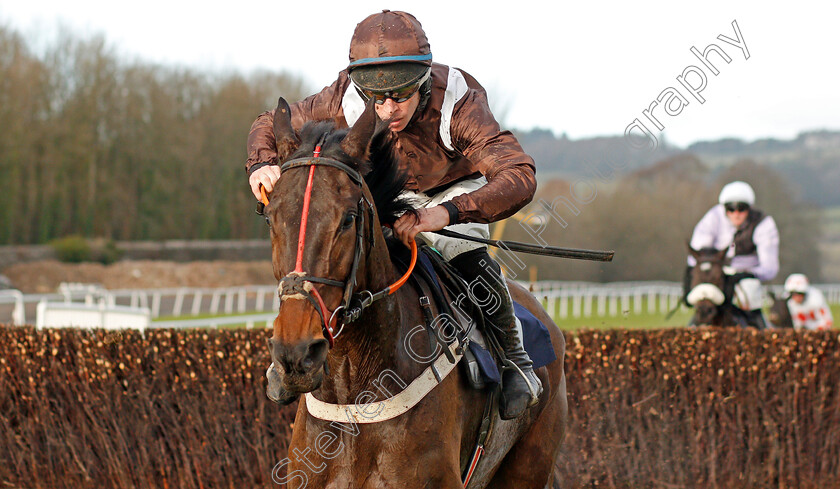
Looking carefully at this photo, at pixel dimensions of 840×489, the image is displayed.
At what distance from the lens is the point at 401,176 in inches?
107

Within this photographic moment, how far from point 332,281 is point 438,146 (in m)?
1.10

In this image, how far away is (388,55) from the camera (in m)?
2.80

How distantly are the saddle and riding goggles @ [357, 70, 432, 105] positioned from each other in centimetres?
50

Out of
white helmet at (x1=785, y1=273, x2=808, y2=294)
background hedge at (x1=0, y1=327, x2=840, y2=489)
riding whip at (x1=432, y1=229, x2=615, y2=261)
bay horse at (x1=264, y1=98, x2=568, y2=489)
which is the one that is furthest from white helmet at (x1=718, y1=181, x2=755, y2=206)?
bay horse at (x1=264, y1=98, x2=568, y2=489)

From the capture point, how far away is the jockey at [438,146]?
265cm

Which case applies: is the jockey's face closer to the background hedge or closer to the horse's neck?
the horse's neck

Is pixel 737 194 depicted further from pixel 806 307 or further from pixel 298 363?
pixel 298 363

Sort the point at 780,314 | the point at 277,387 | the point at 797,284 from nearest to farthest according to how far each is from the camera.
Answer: the point at 277,387
the point at 780,314
the point at 797,284

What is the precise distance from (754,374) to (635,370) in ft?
2.56

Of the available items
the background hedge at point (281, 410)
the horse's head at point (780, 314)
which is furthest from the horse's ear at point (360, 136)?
the horse's head at point (780, 314)

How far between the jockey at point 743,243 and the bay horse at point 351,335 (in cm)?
552

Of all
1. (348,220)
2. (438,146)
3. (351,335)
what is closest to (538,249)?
(438,146)

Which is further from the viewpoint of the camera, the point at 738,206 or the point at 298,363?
the point at 738,206

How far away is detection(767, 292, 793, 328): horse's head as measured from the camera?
36.9 feet
